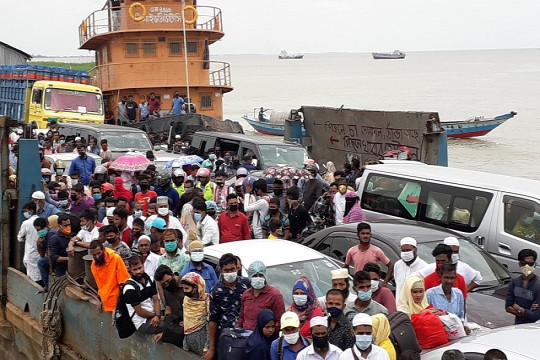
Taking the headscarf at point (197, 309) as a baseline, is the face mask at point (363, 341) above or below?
above

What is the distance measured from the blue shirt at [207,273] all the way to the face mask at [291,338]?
166 centimetres

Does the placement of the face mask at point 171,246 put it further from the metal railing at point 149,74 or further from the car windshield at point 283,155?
the metal railing at point 149,74

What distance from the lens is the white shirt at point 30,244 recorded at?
9.78 meters

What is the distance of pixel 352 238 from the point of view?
8.37 metres

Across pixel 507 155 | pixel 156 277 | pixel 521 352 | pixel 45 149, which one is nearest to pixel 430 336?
pixel 521 352

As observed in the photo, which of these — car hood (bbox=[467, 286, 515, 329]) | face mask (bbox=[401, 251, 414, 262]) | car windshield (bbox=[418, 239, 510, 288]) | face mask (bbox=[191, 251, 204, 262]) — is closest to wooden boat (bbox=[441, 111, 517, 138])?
car windshield (bbox=[418, 239, 510, 288])

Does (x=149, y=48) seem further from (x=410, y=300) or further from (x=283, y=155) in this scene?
(x=410, y=300)

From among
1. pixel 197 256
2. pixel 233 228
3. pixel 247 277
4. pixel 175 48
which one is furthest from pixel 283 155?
pixel 175 48

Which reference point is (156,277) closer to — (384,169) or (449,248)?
(449,248)

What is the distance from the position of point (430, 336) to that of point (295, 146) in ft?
31.2

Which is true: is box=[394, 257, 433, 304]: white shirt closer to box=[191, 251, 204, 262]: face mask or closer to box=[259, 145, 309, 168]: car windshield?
box=[191, 251, 204, 262]: face mask

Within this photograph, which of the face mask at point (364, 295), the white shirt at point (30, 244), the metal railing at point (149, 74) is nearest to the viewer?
the face mask at point (364, 295)

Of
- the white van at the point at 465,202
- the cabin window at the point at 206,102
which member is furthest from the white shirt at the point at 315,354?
the cabin window at the point at 206,102

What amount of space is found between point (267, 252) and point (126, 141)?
34.5ft
